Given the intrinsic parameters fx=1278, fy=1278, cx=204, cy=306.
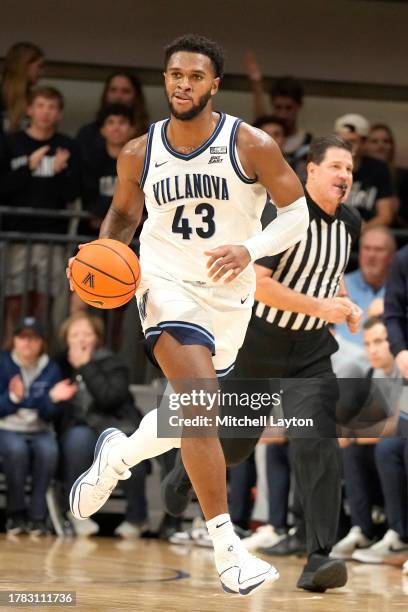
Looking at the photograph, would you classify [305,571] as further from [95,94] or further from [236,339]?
[95,94]

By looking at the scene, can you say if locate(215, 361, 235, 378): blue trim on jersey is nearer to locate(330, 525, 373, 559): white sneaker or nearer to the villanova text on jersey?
the villanova text on jersey

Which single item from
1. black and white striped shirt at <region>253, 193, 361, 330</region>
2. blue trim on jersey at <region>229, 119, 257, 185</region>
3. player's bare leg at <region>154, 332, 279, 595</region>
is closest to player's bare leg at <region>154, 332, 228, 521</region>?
player's bare leg at <region>154, 332, 279, 595</region>

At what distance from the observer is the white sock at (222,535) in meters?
4.94

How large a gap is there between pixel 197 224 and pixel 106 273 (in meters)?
0.45

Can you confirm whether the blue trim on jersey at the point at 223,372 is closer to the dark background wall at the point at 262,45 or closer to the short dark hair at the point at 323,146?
the short dark hair at the point at 323,146

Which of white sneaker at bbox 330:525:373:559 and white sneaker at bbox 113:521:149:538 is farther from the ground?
white sneaker at bbox 330:525:373:559

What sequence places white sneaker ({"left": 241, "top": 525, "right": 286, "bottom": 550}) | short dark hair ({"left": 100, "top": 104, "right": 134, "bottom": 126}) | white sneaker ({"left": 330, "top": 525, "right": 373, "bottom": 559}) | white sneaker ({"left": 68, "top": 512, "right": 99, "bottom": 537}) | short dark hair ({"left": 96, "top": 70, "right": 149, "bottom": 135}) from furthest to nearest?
short dark hair ({"left": 96, "top": 70, "right": 149, "bottom": 135}), short dark hair ({"left": 100, "top": 104, "right": 134, "bottom": 126}), white sneaker ({"left": 68, "top": 512, "right": 99, "bottom": 537}), white sneaker ({"left": 241, "top": 525, "right": 286, "bottom": 550}), white sneaker ({"left": 330, "top": 525, "right": 373, "bottom": 559})

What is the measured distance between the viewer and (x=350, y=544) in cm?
811

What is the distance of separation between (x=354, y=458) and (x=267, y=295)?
101 inches

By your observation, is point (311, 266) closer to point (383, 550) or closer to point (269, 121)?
point (383, 550)

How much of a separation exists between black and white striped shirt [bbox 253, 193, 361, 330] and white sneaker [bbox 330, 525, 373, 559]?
2.33 meters

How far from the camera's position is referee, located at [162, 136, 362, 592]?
5938 mm

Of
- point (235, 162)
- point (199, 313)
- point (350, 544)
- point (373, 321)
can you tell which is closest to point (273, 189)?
point (235, 162)

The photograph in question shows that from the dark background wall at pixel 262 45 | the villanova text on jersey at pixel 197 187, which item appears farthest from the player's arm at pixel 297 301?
the dark background wall at pixel 262 45
